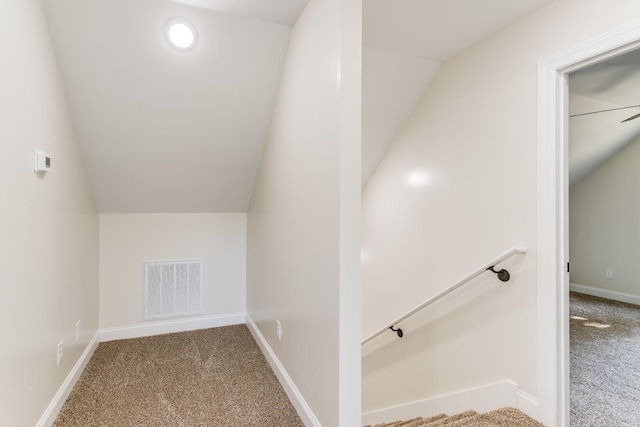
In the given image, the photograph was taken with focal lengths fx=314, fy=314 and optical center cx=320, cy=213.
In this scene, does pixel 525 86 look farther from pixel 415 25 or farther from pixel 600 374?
pixel 600 374

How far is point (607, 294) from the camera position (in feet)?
14.4

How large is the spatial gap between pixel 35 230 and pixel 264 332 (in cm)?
161

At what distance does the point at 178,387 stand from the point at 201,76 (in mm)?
1979

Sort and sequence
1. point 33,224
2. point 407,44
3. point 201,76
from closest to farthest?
1. point 33,224
2. point 201,76
3. point 407,44

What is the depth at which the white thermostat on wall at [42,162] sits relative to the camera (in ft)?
4.72

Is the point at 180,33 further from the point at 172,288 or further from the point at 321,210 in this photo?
the point at 172,288

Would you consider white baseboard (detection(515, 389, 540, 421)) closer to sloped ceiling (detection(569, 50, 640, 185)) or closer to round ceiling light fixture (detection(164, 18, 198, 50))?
sloped ceiling (detection(569, 50, 640, 185))

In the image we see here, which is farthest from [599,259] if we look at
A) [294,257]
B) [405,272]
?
[294,257]

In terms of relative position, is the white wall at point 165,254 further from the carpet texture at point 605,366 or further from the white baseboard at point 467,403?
the carpet texture at point 605,366

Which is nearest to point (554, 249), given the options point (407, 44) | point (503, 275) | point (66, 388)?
point (503, 275)

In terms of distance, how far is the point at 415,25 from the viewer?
6.13 feet

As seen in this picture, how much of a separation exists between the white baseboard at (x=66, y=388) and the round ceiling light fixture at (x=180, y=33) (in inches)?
80.3

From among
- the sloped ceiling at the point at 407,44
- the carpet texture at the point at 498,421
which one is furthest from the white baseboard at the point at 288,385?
the sloped ceiling at the point at 407,44

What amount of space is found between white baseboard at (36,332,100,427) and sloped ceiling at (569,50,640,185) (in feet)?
11.0
